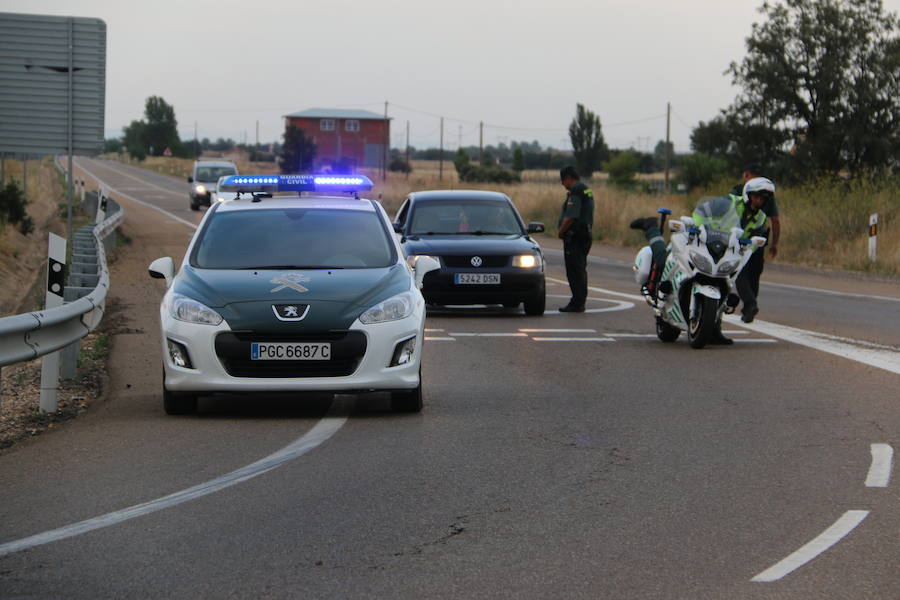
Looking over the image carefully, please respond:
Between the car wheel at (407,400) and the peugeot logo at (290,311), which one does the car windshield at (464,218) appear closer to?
the car wheel at (407,400)

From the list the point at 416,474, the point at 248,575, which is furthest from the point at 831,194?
the point at 248,575

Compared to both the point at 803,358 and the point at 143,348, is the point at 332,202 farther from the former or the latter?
the point at 803,358

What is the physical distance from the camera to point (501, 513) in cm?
642

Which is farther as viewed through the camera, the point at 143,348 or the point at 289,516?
the point at 143,348

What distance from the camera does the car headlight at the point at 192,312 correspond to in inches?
358

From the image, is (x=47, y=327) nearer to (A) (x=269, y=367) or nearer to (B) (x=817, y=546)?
(A) (x=269, y=367)

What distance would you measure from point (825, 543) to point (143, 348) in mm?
8741

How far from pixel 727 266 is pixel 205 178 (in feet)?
139

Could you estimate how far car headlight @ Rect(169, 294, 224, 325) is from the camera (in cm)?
909

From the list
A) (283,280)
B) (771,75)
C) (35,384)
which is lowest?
(35,384)

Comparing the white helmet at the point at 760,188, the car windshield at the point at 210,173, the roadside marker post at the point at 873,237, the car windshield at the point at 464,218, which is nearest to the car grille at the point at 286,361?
the white helmet at the point at 760,188

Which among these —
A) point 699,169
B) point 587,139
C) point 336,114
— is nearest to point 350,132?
point 336,114

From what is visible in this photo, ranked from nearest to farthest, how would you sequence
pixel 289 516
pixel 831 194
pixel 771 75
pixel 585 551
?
→ pixel 585 551
pixel 289 516
pixel 831 194
pixel 771 75

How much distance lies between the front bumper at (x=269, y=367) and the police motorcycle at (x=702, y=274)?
15.7ft
